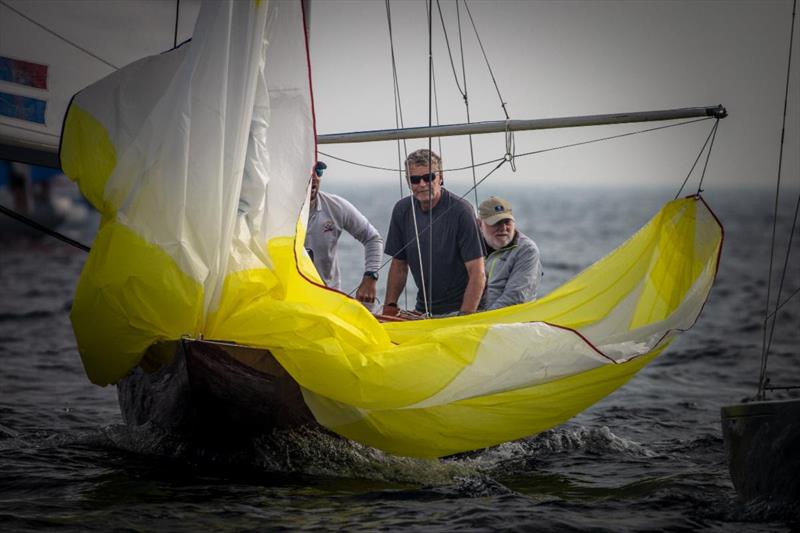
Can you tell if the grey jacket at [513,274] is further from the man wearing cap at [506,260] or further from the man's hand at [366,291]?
the man's hand at [366,291]

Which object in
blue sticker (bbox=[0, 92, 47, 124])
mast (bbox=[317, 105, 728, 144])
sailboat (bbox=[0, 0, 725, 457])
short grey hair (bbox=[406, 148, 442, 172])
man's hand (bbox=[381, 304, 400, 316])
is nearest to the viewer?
sailboat (bbox=[0, 0, 725, 457])

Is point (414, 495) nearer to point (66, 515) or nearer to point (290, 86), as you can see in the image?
point (66, 515)

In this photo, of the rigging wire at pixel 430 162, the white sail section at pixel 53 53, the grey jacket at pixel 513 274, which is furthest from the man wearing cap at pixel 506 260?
the white sail section at pixel 53 53

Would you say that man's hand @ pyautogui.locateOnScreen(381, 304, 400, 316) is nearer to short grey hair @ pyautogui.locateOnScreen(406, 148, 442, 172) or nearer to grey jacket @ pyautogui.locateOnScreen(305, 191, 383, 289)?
grey jacket @ pyautogui.locateOnScreen(305, 191, 383, 289)

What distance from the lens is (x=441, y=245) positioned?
763 centimetres

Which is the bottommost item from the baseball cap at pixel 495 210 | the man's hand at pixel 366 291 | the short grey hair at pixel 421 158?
the man's hand at pixel 366 291

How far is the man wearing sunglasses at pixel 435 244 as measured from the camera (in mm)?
7418

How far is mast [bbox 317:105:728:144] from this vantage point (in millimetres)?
6453

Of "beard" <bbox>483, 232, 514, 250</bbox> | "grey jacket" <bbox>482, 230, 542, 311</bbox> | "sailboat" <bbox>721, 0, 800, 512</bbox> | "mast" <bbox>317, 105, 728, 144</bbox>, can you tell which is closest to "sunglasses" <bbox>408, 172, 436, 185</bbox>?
"mast" <bbox>317, 105, 728, 144</bbox>

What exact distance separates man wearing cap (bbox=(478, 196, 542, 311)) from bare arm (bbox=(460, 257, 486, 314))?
0.13 m

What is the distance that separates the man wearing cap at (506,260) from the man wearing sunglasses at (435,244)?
Result: 150mm

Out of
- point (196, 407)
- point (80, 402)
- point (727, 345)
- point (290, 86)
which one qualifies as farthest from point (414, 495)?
point (727, 345)

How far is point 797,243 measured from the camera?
147 feet

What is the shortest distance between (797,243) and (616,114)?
4107 centimetres
